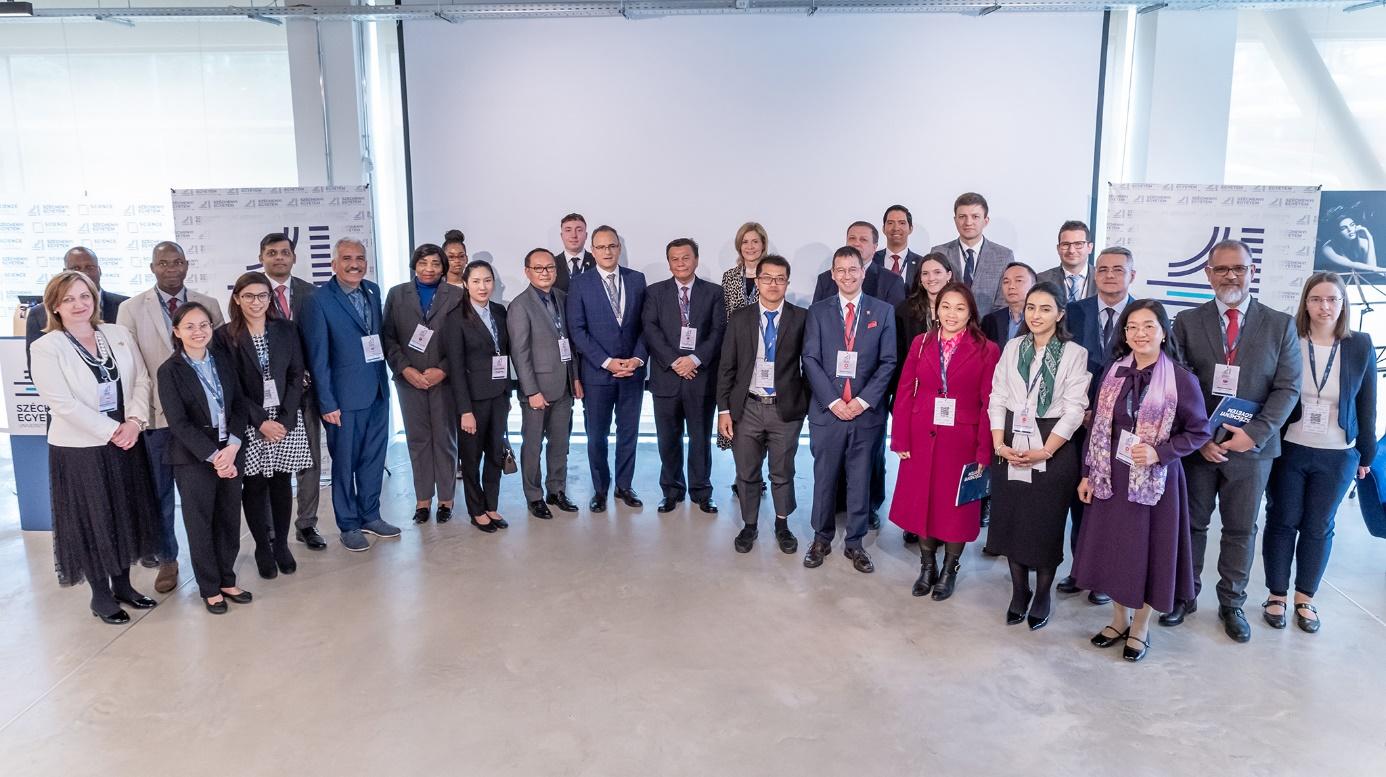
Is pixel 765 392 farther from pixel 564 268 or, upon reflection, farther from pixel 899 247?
pixel 564 268

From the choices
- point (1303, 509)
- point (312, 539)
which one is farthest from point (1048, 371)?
point (312, 539)

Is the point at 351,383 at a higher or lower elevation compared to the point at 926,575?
higher

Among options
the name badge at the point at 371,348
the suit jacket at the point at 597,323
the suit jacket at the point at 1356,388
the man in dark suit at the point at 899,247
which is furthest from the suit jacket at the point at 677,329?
the suit jacket at the point at 1356,388

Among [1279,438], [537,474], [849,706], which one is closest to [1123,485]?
[1279,438]

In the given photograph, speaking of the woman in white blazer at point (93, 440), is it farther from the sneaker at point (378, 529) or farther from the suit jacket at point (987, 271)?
the suit jacket at point (987, 271)

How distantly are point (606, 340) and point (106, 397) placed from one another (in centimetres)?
249

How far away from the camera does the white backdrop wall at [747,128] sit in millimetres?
6246

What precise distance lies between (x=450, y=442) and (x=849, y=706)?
291 centimetres

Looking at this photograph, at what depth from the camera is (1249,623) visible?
12.5ft

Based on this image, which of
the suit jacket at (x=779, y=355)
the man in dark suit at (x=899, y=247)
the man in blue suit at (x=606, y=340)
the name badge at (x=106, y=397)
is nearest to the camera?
the name badge at (x=106, y=397)

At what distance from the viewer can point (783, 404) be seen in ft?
14.6

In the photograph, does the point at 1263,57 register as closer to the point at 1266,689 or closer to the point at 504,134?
the point at 1266,689

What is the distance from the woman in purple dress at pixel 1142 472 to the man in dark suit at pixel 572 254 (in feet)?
10.8

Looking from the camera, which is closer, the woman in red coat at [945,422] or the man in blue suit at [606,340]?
the woman in red coat at [945,422]
